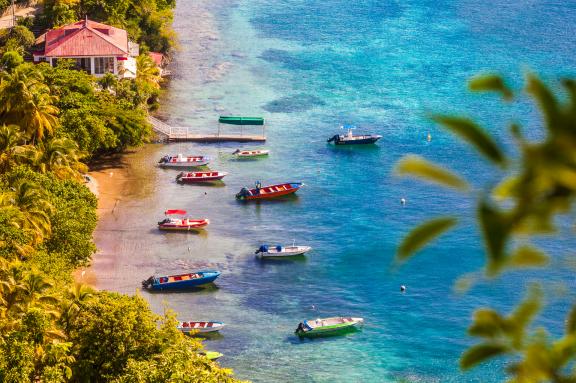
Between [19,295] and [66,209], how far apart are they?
18.5 m

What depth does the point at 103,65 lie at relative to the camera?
312ft

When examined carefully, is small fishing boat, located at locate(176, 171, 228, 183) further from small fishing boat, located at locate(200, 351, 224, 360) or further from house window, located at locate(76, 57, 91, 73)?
small fishing boat, located at locate(200, 351, 224, 360)

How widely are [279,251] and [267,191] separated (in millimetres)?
12185

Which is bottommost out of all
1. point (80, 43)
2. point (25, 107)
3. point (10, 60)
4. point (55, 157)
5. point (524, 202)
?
point (55, 157)

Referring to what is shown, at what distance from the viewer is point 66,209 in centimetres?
6538

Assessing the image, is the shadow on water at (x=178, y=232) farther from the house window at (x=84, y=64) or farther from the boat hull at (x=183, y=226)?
the house window at (x=84, y=64)

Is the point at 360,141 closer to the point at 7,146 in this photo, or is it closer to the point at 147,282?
the point at 147,282

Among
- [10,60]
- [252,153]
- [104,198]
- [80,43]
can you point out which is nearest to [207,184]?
[252,153]

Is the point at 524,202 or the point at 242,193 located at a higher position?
the point at 524,202

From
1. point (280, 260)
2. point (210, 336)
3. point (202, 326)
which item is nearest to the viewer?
point (202, 326)

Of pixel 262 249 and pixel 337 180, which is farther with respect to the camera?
pixel 337 180

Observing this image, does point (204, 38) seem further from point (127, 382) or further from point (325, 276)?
point (127, 382)

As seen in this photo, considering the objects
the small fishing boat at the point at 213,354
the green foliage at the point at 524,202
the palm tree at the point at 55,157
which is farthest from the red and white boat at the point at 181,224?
the green foliage at the point at 524,202

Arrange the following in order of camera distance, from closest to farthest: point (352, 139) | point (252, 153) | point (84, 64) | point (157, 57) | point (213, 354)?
1. point (213, 354)
2. point (252, 153)
3. point (352, 139)
4. point (84, 64)
5. point (157, 57)
